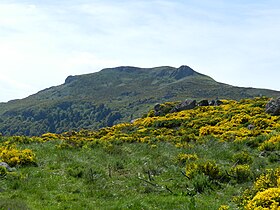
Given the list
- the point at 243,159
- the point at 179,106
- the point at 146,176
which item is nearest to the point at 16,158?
the point at 146,176

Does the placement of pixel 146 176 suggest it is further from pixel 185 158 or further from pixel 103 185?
pixel 185 158

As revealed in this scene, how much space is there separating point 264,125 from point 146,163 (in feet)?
45.3

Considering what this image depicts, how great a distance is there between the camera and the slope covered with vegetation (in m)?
11.1

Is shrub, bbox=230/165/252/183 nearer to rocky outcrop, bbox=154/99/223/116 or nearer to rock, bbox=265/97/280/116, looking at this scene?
rock, bbox=265/97/280/116

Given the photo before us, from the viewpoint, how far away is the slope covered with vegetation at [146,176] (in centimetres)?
1109

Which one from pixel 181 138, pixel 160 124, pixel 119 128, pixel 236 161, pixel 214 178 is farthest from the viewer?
pixel 119 128

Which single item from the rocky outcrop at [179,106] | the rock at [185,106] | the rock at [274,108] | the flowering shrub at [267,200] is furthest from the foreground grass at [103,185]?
the rocky outcrop at [179,106]

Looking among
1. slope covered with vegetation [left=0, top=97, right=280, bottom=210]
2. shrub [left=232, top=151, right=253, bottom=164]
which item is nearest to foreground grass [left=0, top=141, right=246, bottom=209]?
slope covered with vegetation [left=0, top=97, right=280, bottom=210]

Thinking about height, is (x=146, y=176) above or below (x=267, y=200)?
below

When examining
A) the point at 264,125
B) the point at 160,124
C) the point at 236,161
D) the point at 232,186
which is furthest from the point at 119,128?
the point at 232,186

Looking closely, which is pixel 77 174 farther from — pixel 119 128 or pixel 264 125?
pixel 119 128

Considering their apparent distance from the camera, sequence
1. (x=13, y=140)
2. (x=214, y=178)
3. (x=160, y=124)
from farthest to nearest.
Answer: (x=160, y=124)
(x=13, y=140)
(x=214, y=178)

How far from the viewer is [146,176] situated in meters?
15.4

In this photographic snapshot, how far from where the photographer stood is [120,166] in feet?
56.8
